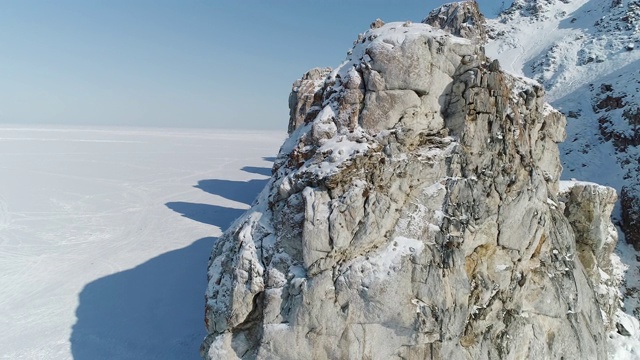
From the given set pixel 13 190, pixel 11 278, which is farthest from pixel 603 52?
pixel 13 190

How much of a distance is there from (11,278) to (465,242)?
25.0m

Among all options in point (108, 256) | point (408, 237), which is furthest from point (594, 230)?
point (108, 256)

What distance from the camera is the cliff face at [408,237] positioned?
1011 centimetres

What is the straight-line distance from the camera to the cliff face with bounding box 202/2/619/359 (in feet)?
33.2

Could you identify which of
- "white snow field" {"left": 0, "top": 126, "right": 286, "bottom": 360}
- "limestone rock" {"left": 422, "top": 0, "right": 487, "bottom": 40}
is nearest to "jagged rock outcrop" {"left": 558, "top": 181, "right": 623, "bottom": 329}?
"white snow field" {"left": 0, "top": 126, "right": 286, "bottom": 360}

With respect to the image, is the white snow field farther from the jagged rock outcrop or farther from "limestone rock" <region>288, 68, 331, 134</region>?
the jagged rock outcrop

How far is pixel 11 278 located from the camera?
2159cm

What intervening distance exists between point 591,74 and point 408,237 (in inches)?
1791

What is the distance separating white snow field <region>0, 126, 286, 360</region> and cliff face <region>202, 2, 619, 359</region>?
7570mm

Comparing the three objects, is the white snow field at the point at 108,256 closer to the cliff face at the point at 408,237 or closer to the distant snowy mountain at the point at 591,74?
the cliff face at the point at 408,237

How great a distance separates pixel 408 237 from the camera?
10.6 metres

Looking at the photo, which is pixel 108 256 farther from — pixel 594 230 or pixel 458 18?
pixel 458 18

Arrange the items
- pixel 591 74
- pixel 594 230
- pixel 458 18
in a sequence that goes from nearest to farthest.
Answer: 1. pixel 594 230
2. pixel 591 74
3. pixel 458 18

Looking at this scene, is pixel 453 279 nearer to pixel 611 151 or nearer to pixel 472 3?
pixel 611 151
